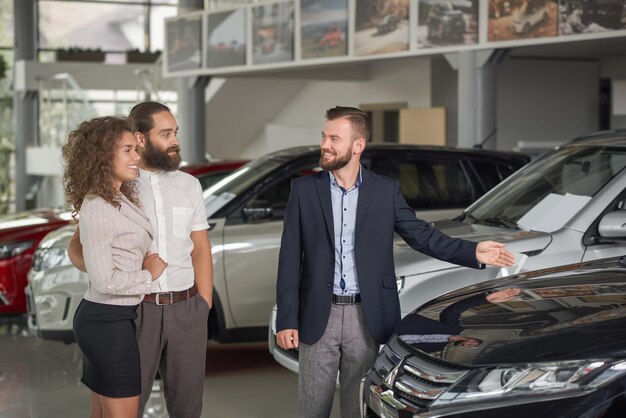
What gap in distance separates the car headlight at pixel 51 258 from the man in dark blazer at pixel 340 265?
380cm

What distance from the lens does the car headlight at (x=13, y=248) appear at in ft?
31.7

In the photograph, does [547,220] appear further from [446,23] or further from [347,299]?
[446,23]

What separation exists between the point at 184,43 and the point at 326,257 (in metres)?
14.4

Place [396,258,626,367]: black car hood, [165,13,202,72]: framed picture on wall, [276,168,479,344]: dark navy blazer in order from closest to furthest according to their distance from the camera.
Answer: [396,258,626,367]: black car hood → [276,168,479,344]: dark navy blazer → [165,13,202,72]: framed picture on wall

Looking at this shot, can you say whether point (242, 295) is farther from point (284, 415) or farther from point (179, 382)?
point (179, 382)

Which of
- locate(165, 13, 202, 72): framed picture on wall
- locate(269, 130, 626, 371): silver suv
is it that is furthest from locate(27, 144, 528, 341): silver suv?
locate(165, 13, 202, 72): framed picture on wall

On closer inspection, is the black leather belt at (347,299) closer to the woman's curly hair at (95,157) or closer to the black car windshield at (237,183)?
the woman's curly hair at (95,157)

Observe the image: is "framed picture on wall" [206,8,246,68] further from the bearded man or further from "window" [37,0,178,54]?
"window" [37,0,178,54]

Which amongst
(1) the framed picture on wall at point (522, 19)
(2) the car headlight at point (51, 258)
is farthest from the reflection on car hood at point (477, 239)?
(1) the framed picture on wall at point (522, 19)

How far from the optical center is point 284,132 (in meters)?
21.4

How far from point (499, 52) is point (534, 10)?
0.83 metres

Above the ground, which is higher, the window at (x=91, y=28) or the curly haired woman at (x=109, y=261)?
the window at (x=91, y=28)

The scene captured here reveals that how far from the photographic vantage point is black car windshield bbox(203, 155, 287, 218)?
26.5ft

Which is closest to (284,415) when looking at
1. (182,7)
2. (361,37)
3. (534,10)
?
(534,10)
